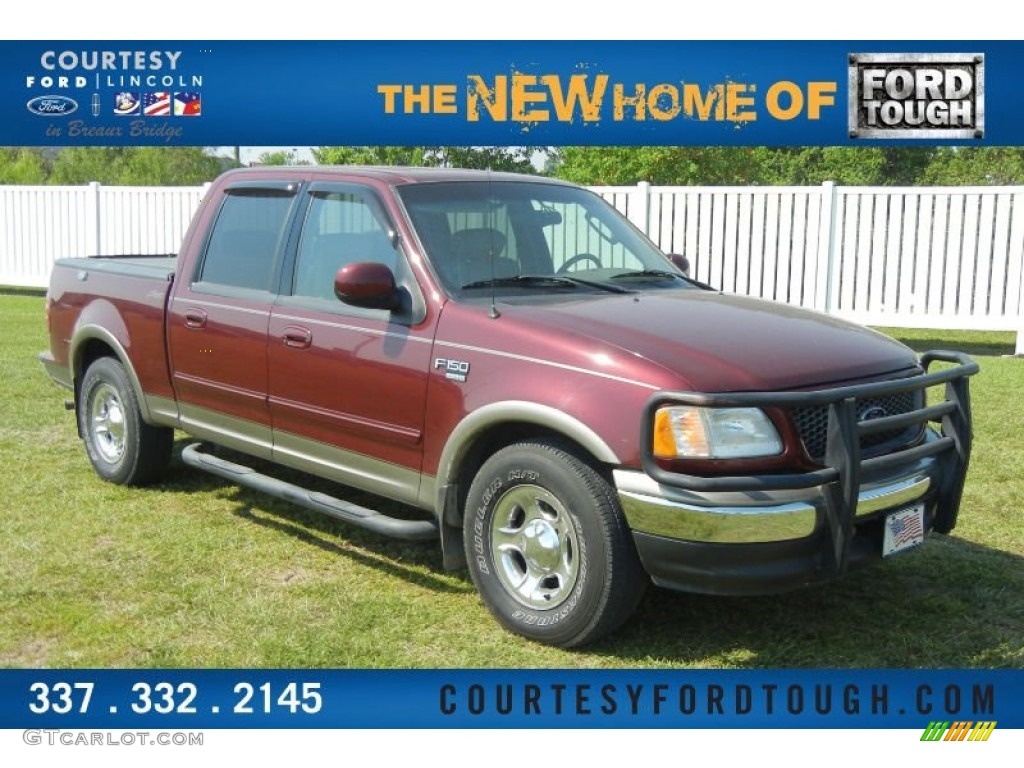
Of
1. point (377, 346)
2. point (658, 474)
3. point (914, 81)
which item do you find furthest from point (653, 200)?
point (658, 474)

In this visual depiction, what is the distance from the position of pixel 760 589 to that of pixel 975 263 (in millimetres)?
11592

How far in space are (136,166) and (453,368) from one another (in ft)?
124

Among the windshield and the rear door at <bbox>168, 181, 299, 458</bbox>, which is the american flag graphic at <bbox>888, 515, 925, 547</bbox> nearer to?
the windshield

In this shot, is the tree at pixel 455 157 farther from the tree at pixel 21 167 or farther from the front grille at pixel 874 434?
the tree at pixel 21 167

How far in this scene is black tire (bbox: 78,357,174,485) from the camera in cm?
693

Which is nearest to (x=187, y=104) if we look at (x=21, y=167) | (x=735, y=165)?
(x=735, y=165)

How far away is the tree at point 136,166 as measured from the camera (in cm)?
3844

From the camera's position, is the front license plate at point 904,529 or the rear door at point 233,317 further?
the rear door at point 233,317

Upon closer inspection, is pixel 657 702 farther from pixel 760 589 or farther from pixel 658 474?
pixel 658 474

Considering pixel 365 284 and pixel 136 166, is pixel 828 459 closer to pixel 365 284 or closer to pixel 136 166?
pixel 365 284

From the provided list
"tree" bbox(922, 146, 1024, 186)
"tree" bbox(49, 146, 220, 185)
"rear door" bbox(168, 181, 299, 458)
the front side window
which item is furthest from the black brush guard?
"tree" bbox(49, 146, 220, 185)

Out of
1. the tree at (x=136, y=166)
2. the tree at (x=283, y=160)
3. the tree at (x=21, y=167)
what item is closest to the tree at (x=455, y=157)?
the tree at (x=283, y=160)

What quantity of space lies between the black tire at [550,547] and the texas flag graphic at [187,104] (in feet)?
19.4

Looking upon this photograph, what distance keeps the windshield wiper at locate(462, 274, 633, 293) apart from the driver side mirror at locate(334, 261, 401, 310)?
40 centimetres
